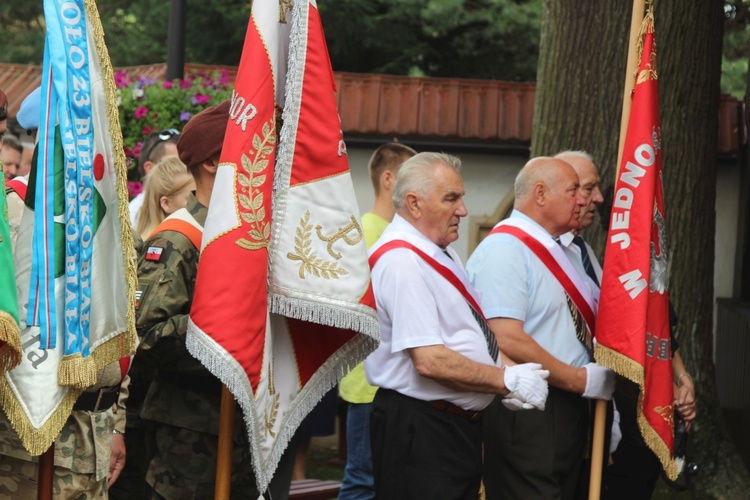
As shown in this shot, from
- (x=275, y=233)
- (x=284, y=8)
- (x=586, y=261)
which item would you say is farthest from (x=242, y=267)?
(x=586, y=261)

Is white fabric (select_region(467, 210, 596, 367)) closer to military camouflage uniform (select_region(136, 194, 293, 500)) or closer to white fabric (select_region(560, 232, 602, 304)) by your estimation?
white fabric (select_region(560, 232, 602, 304))

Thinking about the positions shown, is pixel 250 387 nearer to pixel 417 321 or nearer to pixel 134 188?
pixel 417 321

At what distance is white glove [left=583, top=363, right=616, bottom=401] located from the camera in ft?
16.3

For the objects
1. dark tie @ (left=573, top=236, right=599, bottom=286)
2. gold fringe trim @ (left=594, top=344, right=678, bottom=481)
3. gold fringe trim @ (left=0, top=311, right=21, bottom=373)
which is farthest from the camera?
dark tie @ (left=573, top=236, right=599, bottom=286)

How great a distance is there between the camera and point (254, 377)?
379 centimetres

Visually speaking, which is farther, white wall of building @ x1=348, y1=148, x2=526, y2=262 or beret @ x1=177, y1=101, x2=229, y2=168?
white wall of building @ x1=348, y1=148, x2=526, y2=262

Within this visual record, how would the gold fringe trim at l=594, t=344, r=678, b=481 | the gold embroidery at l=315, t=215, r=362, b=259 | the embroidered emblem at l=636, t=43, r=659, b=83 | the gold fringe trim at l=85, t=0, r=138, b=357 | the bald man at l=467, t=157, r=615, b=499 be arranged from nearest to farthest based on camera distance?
the gold fringe trim at l=85, t=0, r=138, b=357 < the gold embroidery at l=315, t=215, r=362, b=259 < the gold fringe trim at l=594, t=344, r=678, b=481 < the bald man at l=467, t=157, r=615, b=499 < the embroidered emblem at l=636, t=43, r=659, b=83

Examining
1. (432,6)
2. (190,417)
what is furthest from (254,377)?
(432,6)

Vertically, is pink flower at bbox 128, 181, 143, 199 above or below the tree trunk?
below

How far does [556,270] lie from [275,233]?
165 cm

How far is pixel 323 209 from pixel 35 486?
127cm

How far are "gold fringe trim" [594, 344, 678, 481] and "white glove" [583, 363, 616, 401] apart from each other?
9cm

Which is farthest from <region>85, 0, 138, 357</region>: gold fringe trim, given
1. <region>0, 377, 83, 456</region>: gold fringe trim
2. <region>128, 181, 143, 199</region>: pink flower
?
<region>128, 181, 143, 199</region>: pink flower

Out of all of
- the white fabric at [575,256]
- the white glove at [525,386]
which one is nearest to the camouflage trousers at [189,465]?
the white glove at [525,386]
